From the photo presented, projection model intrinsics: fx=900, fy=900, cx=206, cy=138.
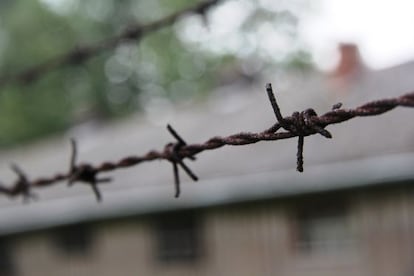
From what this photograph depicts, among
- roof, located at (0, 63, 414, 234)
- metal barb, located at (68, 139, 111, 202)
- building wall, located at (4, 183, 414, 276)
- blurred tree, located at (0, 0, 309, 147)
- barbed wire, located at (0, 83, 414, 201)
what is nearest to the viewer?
barbed wire, located at (0, 83, 414, 201)

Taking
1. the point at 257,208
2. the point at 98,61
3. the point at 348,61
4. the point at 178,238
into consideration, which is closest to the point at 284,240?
the point at 257,208

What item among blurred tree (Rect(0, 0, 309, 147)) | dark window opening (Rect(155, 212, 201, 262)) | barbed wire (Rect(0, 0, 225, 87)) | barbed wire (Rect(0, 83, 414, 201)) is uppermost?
blurred tree (Rect(0, 0, 309, 147))

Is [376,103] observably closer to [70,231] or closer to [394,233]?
[394,233]

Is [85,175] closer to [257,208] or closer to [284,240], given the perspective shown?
[257,208]

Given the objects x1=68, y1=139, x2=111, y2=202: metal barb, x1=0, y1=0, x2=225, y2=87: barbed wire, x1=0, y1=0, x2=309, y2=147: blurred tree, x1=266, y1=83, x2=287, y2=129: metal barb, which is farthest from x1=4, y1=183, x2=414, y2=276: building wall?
x1=0, y1=0, x2=309, y2=147: blurred tree

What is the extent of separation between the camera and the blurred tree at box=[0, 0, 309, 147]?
2636 centimetres

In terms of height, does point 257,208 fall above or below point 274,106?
above

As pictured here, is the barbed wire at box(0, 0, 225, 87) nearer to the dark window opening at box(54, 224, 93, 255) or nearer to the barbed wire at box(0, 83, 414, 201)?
the barbed wire at box(0, 83, 414, 201)

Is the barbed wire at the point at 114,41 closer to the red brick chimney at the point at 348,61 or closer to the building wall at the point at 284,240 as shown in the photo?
the building wall at the point at 284,240

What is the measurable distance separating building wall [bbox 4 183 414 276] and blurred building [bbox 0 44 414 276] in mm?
13

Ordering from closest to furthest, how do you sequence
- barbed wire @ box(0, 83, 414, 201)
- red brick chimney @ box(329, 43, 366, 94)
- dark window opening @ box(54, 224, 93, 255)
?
barbed wire @ box(0, 83, 414, 201) < red brick chimney @ box(329, 43, 366, 94) < dark window opening @ box(54, 224, 93, 255)

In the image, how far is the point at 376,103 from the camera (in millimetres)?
1296

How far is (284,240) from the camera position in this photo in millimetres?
9688

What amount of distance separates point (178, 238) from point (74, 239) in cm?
191
